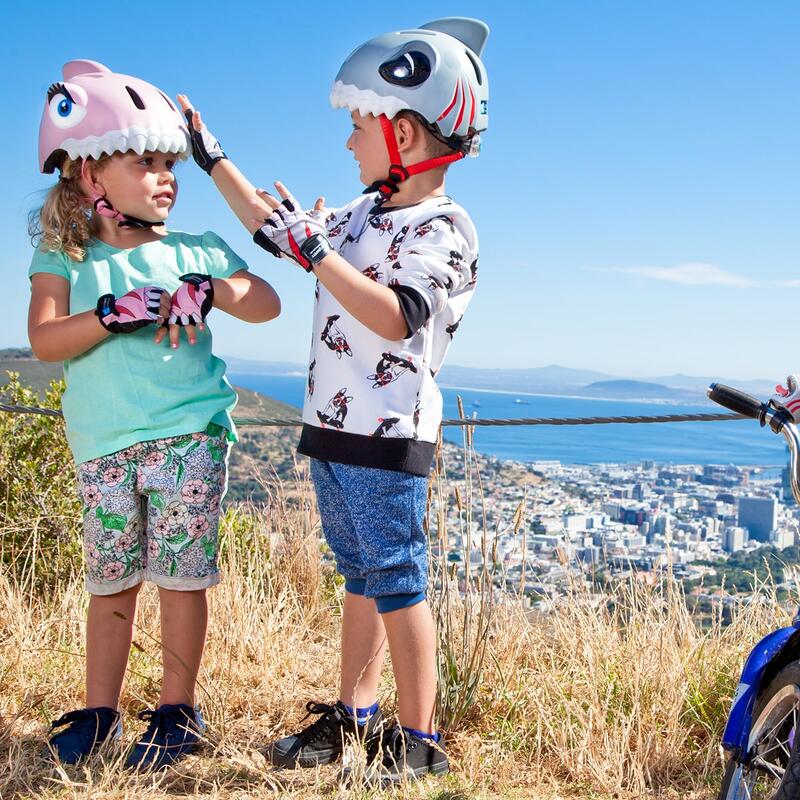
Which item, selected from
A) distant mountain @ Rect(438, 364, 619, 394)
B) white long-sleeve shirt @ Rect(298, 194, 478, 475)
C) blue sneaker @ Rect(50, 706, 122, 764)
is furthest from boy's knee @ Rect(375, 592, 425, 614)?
distant mountain @ Rect(438, 364, 619, 394)

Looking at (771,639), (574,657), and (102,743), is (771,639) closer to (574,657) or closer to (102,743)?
(574,657)

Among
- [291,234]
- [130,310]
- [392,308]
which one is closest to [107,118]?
[130,310]

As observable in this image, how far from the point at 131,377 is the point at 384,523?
74cm

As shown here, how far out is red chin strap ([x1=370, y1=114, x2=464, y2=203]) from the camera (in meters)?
2.29

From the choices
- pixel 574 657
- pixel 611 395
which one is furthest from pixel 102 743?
pixel 611 395

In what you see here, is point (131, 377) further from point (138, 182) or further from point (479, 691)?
point (479, 691)

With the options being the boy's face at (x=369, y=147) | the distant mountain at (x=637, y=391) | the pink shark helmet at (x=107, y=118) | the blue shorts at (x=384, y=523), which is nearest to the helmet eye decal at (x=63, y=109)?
the pink shark helmet at (x=107, y=118)

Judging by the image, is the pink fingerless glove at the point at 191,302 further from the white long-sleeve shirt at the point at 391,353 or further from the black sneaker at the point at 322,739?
the black sneaker at the point at 322,739

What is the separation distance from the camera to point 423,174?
7.72 feet

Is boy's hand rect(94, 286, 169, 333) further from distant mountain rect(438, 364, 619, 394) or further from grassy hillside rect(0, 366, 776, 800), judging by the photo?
distant mountain rect(438, 364, 619, 394)

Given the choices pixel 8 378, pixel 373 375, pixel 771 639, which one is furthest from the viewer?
pixel 8 378

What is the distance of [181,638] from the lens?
2.46 meters

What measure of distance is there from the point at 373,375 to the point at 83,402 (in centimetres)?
77

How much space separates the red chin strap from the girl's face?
560 mm
